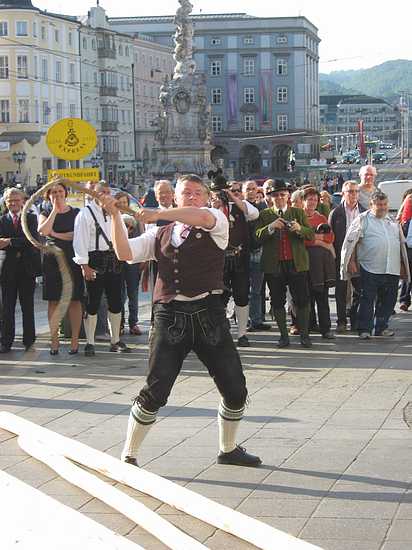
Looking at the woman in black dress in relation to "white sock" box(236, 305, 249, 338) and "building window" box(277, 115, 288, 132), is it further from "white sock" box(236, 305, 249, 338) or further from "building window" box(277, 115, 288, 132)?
"building window" box(277, 115, 288, 132)

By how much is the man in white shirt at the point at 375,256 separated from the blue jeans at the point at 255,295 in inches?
61.6

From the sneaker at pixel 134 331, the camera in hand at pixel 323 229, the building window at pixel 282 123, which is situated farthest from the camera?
the building window at pixel 282 123

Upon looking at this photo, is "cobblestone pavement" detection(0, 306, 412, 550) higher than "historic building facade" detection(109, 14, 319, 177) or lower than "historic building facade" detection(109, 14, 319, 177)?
lower

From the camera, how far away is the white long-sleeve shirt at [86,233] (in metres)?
14.1

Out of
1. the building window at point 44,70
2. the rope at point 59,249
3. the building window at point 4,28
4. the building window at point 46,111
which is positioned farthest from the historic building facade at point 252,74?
the rope at point 59,249

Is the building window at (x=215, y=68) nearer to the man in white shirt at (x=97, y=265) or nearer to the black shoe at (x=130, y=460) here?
the man in white shirt at (x=97, y=265)

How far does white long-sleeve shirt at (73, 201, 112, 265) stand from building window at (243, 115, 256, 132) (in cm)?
12394

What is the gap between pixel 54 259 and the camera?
14516mm

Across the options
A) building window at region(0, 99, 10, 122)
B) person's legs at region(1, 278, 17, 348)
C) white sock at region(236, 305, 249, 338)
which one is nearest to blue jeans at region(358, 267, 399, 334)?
white sock at region(236, 305, 249, 338)

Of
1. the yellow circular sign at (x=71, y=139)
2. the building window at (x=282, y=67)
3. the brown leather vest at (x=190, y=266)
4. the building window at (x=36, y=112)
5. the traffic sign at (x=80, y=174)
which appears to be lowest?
the brown leather vest at (x=190, y=266)

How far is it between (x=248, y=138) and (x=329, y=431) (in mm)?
126148

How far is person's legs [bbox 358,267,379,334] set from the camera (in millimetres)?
A: 15320

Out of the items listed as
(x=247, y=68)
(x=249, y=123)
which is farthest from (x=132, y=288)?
(x=247, y=68)

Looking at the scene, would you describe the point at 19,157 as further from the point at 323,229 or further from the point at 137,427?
the point at 137,427
